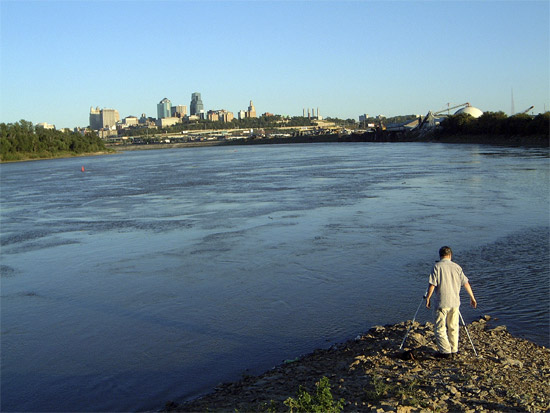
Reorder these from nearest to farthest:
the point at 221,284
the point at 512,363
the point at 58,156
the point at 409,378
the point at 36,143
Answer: the point at 409,378
the point at 512,363
the point at 221,284
the point at 36,143
the point at 58,156

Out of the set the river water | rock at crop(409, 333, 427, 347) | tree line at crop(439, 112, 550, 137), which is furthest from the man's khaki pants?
tree line at crop(439, 112, 550, 137)

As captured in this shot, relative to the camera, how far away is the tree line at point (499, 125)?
8994 cm

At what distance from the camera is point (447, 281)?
8.63 m

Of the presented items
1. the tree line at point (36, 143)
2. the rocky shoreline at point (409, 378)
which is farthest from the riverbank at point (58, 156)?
the rocky shoreline at point (409, 378)

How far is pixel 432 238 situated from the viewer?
64.1 ft

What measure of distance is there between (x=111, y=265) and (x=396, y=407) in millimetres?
12813

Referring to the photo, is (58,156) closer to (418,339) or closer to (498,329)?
(498,329)

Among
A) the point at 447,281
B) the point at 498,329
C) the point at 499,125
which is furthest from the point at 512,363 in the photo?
the point at 499,125

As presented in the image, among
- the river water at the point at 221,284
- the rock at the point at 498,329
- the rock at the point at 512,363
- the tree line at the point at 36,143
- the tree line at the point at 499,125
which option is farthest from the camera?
the tree line at the point at 36,143

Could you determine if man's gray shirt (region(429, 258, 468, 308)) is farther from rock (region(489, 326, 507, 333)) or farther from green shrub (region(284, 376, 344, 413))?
green shrub (region(284, 376, 344, 413))

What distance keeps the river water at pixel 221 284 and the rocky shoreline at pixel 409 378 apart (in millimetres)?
802

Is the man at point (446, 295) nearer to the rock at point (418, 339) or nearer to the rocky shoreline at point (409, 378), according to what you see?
the rocky shoreline at point (409, 378)

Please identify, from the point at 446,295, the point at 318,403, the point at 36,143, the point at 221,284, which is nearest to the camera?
the point at 318,403

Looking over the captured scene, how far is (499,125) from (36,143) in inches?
4234
